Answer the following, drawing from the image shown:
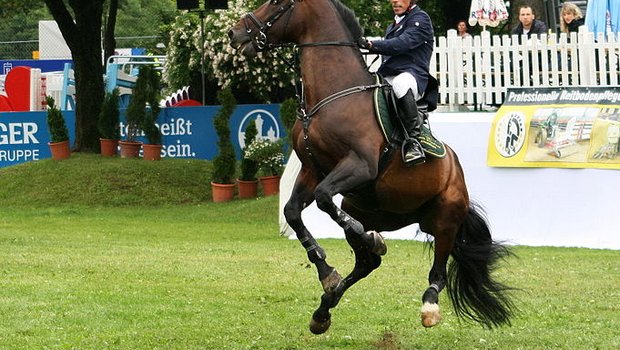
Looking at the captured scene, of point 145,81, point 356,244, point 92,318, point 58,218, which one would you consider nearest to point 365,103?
point 356,244

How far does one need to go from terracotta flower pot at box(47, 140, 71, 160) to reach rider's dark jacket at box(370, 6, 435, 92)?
1688 centimetres

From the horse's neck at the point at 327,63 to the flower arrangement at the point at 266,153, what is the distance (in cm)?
1364

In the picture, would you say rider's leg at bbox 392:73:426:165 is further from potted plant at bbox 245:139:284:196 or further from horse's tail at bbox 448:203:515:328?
potted plant at bbox 245:139:284:196

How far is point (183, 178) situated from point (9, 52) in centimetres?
2319

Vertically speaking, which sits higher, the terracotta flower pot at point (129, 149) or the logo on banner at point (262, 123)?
the logo on banner at point (262, 123)

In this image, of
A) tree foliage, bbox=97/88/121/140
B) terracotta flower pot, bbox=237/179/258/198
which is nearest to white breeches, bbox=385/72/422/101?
terracotta flower pot, bbox=237/179/258/198

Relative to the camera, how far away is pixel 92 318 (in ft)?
34.9

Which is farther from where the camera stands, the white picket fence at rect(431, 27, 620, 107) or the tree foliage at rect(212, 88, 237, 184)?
the tree foliage at rect(212, 88, 237, 184)

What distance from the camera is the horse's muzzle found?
31.6 ft

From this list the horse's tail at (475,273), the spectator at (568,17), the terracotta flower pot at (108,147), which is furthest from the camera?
the terracotta flower pot at (108,147)

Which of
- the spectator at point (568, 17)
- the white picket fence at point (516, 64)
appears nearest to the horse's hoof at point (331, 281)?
the white picket fence at point (516, 64)

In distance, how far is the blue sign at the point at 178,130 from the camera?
26.9 meters

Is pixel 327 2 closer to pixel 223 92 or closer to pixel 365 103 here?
pixel 365 103

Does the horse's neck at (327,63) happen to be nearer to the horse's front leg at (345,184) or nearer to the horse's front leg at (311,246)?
the horse's front leg at (345,184)
